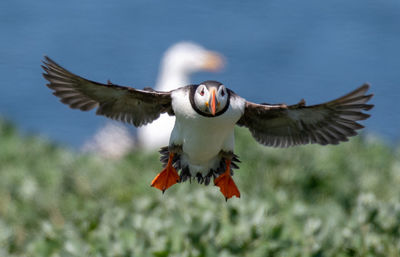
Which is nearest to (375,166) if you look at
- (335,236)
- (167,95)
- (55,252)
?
(335,236)

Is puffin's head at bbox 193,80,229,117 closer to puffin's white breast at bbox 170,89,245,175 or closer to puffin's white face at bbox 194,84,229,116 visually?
puffin's white face at bbox 194,84,229,116

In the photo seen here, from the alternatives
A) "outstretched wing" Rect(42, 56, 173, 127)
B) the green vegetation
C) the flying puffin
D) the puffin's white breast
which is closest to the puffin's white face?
the flying puffin

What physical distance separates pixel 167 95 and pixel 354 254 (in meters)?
2.23

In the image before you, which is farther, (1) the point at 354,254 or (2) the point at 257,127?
(1) the point at 354,254

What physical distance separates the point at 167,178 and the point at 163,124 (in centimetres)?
597

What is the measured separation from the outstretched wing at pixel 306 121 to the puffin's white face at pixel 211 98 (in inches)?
18.1

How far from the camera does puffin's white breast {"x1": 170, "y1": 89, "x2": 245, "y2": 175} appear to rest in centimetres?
350

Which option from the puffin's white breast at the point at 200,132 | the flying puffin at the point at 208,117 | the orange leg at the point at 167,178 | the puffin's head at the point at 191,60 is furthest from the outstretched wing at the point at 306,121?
the puffin's head at the point at 191,60

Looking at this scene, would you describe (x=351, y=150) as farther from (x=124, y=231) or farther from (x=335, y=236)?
(x=124, y=231)

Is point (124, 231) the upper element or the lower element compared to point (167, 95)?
lower

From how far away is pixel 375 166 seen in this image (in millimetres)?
7531

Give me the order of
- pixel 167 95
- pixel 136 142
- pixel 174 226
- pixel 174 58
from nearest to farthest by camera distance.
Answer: pixel 167 95, pixel 174 226, pixel 136 142, pixel 174 58

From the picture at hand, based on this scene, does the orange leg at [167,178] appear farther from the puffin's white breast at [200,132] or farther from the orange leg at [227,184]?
the orange leg at [227,184]

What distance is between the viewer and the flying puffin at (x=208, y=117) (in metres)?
3.50
